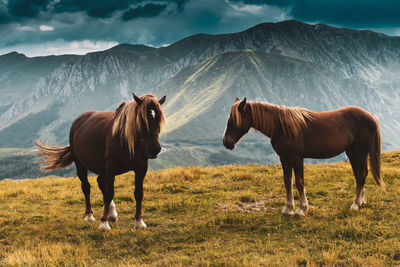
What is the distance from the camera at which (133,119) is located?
815cm

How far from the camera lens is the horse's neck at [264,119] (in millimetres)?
9125

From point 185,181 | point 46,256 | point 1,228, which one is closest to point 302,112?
point 185,181

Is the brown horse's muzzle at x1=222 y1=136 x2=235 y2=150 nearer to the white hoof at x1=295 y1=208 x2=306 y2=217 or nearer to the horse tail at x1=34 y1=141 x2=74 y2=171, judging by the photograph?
the white hoof at x1=295 y1=208 x2=306 y2=217

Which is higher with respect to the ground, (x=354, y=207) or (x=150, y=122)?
(x=150, y=122)

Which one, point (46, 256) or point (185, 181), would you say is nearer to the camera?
point (46, 256)

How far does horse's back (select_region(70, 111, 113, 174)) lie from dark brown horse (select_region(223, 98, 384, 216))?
355 centimetres

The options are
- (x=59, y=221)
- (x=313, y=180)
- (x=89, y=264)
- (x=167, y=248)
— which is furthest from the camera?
(x=313, y=180)

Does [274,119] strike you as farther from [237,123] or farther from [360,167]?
[360,167]

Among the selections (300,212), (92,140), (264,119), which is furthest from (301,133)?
(92,140)

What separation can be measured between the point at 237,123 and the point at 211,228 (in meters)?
2.99

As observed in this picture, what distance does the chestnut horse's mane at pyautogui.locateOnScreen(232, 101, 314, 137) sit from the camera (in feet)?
29.7

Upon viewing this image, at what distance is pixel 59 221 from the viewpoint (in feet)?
31.2

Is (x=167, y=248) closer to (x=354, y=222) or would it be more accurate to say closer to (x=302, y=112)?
(x=354, y=222)

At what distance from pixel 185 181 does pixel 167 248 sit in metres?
7.16
